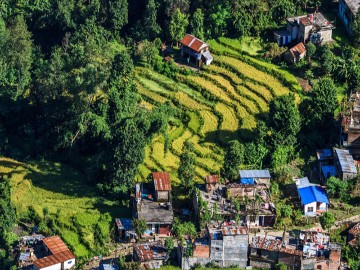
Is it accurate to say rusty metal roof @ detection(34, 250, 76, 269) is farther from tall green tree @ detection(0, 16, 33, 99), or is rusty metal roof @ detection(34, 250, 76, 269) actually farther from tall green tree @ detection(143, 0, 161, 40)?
tall green tree @ detection(143, 0, 161, 40)

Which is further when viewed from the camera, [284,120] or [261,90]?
[261,90]

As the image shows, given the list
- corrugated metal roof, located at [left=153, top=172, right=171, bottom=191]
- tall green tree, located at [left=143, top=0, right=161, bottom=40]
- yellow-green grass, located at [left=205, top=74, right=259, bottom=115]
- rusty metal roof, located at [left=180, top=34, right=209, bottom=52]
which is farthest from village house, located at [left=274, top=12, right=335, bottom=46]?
corrugated metal roof, located at [left=153, top=172, right=171, bottom=191]

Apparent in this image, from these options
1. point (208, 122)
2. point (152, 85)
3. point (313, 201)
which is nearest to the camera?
point (313, 201)

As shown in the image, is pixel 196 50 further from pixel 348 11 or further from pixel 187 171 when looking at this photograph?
pixel 187 171

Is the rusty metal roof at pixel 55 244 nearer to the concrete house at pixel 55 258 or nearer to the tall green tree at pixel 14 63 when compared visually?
the concrete house at pixel 55 258

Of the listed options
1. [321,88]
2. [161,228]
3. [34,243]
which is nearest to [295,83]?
[321,88]

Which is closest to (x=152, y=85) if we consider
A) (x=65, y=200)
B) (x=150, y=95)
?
(x=150, y=95)

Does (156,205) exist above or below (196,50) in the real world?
below
